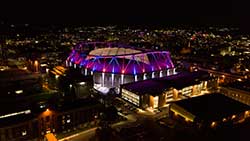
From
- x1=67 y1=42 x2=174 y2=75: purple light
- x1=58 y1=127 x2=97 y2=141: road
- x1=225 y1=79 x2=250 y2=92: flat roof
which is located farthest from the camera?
x1=67 y1=42 x2=174 y2=75: purple light

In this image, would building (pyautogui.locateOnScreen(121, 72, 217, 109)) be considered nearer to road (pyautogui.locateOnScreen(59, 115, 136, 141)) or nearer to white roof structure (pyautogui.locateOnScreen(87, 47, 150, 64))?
white roof structure (pyautogui.locateOnScreen(87, 47, 150, 64))

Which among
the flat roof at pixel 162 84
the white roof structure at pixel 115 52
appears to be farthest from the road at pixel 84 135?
the white roof structure at pixel 115 52

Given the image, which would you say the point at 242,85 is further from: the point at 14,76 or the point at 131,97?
the point at 14,76

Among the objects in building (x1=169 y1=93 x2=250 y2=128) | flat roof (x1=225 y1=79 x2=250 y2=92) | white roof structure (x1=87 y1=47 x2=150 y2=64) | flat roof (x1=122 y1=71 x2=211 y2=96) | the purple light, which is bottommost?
building (x1=169 y1=93 x2=250 y2=128)

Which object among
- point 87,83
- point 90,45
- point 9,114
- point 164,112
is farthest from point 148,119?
point 90,45

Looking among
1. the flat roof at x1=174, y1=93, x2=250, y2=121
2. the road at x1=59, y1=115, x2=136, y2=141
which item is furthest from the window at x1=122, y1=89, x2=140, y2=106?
the road at x1=59, y1=115, x2=136, y2=141

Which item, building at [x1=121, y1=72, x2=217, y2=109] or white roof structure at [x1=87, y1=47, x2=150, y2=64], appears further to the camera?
white roof structure at [x1=87, y1=47, x2=150, y2=64]

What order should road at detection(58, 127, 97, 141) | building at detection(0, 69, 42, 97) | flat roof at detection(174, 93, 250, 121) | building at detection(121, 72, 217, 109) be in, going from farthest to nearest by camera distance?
building at detection(0, 69, 42, 97) → building at detection(121, 72, 217, 109) → flat roof at detection(174, 93, 250, 121) → road at detection(58, 127, 97, 141)

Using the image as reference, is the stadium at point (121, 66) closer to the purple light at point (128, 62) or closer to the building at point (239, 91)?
the purple light at point (128, 62)

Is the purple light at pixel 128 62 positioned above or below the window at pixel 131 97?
above

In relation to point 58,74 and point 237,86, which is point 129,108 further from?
point 237,86
